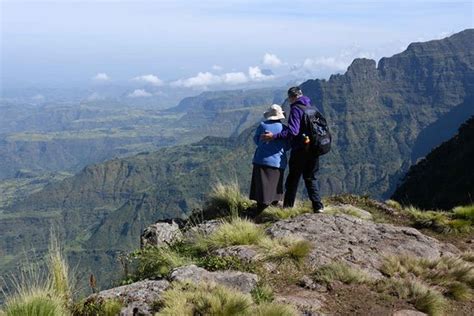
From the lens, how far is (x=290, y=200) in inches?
565

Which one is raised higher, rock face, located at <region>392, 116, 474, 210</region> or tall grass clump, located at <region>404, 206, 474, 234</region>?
tall grass clump, located at <region>404, 206, 474, 234</region>

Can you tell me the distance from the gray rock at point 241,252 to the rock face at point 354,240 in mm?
1163

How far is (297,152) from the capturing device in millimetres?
13344

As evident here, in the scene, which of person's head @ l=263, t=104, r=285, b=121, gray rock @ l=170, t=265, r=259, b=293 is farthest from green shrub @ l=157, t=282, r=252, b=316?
person's head @ l=263, t=104, r=285, b=121

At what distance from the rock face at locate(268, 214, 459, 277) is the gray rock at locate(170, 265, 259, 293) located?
6.12ft

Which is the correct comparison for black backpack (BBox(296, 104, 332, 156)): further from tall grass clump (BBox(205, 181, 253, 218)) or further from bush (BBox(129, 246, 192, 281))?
bush (BBox(129, 246, 192, 281))

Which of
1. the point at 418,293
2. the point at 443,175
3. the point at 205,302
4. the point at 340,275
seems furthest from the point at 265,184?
the point at 443,175

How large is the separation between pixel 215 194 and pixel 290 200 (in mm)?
2785

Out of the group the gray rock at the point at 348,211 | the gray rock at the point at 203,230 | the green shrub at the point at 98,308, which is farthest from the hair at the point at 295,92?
the green shrub at the point at 98,308

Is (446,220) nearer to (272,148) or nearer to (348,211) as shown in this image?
(348,211)

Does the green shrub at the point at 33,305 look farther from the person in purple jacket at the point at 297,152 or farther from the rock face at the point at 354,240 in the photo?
the person in purple jacket at the point at 297,152

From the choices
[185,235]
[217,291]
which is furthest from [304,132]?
[217,291]

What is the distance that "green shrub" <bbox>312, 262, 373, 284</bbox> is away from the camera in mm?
9352

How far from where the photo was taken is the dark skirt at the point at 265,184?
44.2 ft
